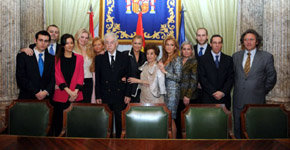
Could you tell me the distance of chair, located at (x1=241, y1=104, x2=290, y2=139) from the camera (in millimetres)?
2295

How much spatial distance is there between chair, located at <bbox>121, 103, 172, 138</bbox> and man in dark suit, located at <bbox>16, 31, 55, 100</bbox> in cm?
127

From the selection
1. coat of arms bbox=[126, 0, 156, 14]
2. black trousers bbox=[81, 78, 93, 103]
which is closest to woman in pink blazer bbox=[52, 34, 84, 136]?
black trousers bbox=[81, 78, 93, 103]

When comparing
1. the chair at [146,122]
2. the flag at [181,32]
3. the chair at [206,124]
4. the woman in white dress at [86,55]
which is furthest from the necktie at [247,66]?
the woman in white dress at [86,55]

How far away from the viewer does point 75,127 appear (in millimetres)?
2293

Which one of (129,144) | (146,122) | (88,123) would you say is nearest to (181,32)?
(146,122)

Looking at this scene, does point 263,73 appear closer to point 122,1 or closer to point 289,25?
point 289,25

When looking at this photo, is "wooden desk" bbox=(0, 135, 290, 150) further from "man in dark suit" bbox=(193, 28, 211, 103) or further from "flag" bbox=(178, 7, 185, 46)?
"flag" bbox=(178, 7, 185, 46)

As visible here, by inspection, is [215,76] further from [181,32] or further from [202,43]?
[181,32]

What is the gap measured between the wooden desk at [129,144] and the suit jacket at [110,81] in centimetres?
142

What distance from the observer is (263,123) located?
90.7 inches

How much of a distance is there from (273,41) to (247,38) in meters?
1.08

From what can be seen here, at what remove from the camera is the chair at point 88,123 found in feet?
7.51

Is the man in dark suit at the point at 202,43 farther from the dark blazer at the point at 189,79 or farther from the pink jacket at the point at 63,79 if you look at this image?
the pink jacket at the point at 63,79

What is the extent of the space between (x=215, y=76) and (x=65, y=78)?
1.90 m
